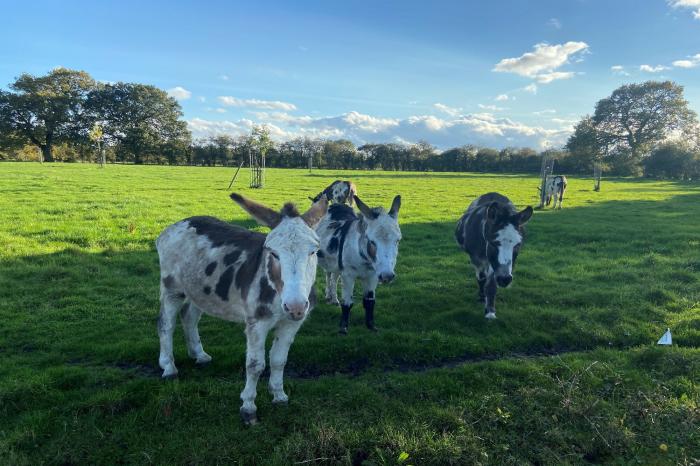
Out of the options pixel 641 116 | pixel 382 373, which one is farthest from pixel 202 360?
pixel 641 116

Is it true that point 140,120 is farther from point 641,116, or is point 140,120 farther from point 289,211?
point 641,116

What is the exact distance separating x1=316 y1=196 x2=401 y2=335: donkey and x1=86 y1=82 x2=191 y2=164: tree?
8649cm

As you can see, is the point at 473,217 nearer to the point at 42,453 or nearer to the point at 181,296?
the point at 181,296

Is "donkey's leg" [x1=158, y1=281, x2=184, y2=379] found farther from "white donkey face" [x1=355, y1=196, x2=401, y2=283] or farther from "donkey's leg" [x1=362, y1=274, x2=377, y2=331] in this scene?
"donkey's leg" [x1=362, y1=274, x2=377, y2=331]

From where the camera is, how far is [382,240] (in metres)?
5.86

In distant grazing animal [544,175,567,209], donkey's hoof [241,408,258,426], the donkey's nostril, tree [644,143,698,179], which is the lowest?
donkey's hoof [241,408,258,426]

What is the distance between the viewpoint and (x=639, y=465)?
396 centimetres

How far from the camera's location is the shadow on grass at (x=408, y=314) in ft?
20.1

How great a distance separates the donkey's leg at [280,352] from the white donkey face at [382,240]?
1664 millimetres

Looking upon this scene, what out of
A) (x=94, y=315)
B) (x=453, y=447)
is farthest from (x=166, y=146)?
(x=453, y=447)

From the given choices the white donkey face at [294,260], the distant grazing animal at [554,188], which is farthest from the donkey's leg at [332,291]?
the distant grazing animal at [554,188]

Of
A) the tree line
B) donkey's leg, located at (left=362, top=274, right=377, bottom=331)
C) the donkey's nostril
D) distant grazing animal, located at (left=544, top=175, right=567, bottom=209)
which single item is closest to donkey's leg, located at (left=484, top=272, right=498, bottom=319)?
the donkey's nostril

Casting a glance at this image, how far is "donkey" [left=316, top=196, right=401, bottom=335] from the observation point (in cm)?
583

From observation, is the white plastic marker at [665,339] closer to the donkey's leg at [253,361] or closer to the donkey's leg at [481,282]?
the donkey's leg at [481,282]
